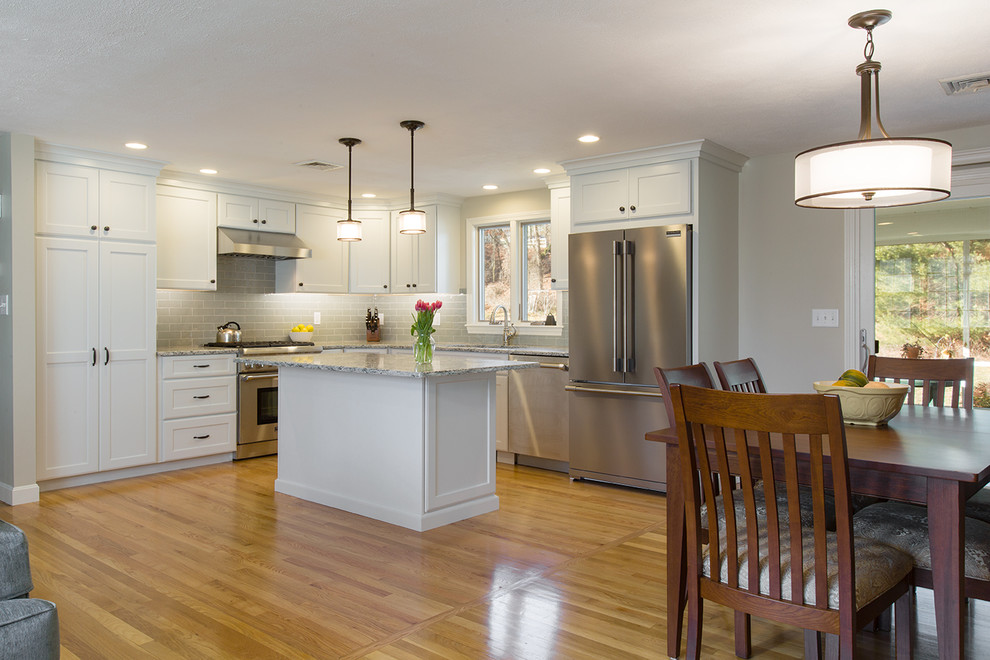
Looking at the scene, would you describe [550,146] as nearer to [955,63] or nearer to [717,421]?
[955,63]

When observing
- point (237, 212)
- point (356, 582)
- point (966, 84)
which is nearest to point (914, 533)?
point (356, 582)

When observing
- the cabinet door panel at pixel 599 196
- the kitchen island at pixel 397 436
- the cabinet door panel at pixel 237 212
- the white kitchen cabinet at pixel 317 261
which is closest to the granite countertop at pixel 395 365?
the kitchen island at pixel 397 436

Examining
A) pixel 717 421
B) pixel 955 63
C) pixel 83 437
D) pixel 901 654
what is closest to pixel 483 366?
pixel 717 421

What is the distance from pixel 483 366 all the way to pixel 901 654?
7.40 feet

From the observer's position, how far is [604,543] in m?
3.57

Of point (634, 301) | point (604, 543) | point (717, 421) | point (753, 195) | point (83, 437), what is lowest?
point (604, 543)

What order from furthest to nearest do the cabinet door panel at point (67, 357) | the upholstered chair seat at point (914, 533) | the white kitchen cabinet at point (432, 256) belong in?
1. the white kitchen cabinet at point (432, 256)
2. the cabinet door panel at point (67, 357)
3. the upholstered chair seat at point (914, 533)

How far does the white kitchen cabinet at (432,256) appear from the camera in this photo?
648cm

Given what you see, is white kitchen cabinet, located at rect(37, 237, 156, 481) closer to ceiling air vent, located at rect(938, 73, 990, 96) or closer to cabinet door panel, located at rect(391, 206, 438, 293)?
cabinet door panel, located at rect(391, 206, 438, 293)

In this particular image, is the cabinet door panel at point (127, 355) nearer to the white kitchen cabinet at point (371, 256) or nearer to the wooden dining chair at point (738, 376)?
the white kitchen cabinet at point (371, 256)

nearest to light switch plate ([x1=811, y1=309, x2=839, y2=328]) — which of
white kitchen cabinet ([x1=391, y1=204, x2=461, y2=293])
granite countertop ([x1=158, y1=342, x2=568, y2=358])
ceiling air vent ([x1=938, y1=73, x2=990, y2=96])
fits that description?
ceiling air vent ([x1=938, y1=73, x2=990, y2=96])

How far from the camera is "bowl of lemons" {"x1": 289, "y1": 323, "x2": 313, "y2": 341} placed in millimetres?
6504

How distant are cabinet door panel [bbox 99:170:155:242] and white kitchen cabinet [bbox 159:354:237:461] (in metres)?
0.91

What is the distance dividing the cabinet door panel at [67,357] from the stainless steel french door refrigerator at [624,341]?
3.22 metres
